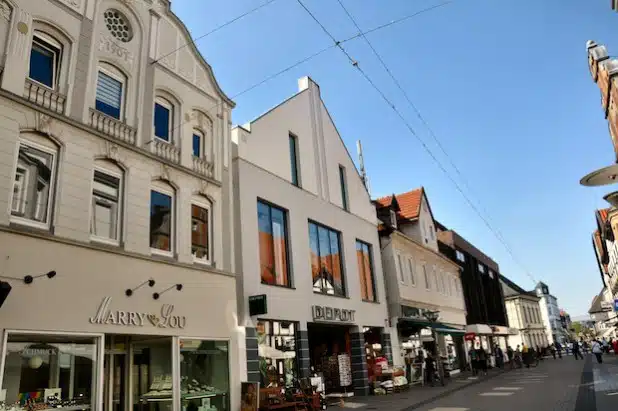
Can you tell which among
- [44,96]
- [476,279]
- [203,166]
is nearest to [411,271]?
[203,166]

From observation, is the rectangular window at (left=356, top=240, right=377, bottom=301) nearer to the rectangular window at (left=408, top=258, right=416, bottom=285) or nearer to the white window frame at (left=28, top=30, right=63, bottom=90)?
the rectangular window at (left=408, top=258, right=416, bottom=285)

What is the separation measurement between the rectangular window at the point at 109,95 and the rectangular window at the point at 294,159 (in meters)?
7.57

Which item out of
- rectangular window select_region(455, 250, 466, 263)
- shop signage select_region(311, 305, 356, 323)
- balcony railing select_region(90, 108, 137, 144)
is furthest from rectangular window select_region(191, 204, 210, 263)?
rectangular window select_region(455, 250, 466, 263)

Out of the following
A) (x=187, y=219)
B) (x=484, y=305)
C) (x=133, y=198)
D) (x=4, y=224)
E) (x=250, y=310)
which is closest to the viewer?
(x=4, y=224)

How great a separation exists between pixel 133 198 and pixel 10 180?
2.73 meters

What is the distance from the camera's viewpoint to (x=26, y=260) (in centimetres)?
842

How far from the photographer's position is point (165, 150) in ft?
40.2

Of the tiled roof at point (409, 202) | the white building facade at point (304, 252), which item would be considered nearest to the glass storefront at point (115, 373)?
the white building facade at point (304, 252)

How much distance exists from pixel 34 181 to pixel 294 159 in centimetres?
1036

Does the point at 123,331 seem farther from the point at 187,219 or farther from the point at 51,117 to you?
the point at 51,117

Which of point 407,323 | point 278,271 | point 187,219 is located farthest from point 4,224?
point 407,323

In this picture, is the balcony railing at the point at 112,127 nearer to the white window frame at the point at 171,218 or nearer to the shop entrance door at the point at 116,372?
the white window frame at the point at 171,218

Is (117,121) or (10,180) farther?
(117,121)

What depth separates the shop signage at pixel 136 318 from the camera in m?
9.58
